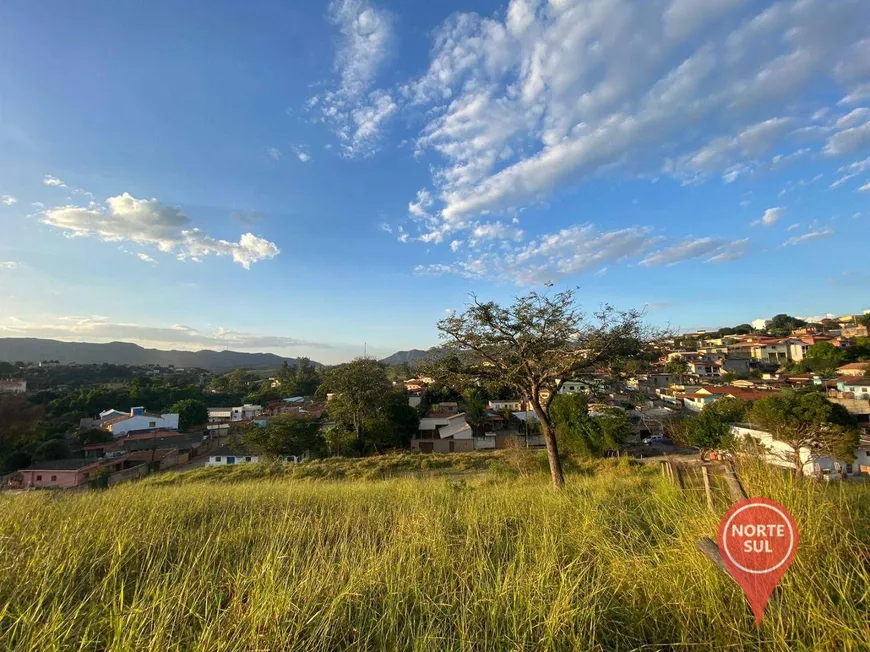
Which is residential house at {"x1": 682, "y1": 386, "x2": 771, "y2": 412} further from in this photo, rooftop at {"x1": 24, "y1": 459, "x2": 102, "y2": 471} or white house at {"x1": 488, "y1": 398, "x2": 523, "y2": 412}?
rooftop at {"x1": 24, "y1": 459, "x2": 102, "y2": 471}

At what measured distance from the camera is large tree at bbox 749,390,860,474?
14891 millimetres

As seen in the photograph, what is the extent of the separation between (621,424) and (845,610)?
2316 cm

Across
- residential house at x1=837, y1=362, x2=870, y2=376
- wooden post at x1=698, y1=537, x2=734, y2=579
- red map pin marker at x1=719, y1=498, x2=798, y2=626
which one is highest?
residential house at x1=837, y1=362, x2=870, y2=376

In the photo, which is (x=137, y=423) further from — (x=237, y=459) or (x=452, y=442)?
(x=452, y=442)

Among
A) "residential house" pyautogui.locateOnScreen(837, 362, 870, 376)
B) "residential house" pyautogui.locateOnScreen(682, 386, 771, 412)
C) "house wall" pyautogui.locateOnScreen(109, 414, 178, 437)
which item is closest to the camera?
"residential house" pyautogui.locateOnScreen(682, 386, 771, 412)

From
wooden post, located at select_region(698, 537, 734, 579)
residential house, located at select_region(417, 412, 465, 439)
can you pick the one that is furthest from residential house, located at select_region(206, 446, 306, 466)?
wooden post, located at select_region(698, 537, 734, 579)

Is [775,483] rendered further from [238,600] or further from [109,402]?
[109,402]

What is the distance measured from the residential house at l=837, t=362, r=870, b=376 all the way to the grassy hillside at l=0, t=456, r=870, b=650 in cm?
5414

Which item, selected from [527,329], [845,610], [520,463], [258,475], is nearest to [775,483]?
[845,610]

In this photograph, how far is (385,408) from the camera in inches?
1207

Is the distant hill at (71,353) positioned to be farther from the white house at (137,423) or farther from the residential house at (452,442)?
the residential house at (452,442)

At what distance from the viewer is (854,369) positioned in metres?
40.6

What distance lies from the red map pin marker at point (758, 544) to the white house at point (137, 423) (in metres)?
51.1

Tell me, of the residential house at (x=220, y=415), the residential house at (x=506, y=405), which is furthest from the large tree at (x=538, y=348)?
the residential house at (x=220, y=415)
